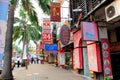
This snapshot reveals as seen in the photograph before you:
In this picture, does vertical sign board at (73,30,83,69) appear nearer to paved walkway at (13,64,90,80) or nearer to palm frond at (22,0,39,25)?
paved walkway at (13,64,90,80)

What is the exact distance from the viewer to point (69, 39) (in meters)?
19.0

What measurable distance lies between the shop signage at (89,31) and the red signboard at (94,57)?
1021 mm

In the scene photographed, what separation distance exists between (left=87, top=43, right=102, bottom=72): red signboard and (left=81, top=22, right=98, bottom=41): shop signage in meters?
1.02

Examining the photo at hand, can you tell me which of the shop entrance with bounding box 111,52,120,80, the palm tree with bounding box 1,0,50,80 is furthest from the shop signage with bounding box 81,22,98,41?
the palm tree with bounding box 1,0,50,80

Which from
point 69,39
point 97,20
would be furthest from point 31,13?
point 97,20

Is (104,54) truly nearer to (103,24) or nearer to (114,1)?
(103,24)

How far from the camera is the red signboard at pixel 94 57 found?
36.8 feet

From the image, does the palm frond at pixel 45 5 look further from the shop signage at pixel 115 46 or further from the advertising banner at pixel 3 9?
the advertising banner at pixel 3 9

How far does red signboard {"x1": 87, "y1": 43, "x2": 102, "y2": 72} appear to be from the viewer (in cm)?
1123

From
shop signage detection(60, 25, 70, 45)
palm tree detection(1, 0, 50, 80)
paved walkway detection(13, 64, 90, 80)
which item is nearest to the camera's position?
palm tree detection(1, 0, 50, 80)

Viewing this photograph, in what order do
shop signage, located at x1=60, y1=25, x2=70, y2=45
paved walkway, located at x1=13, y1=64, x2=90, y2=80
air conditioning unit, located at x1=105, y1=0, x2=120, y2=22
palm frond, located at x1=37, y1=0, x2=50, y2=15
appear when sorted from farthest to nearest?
shop signage, located at x1=60, y1=25, x2=70, y2=45 < palm frond, located at x1=37, y1=0, x2=50, y2=15 < paved walkway, located at x1=13, y1=64, x2=90, y2=80 < air conditioning unit, located at x1=105, y1=0, x2=120, y2=22

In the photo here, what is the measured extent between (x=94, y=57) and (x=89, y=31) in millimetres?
2086

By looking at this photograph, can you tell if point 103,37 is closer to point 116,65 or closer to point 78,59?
point 116,65

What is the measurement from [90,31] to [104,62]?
209 cm
